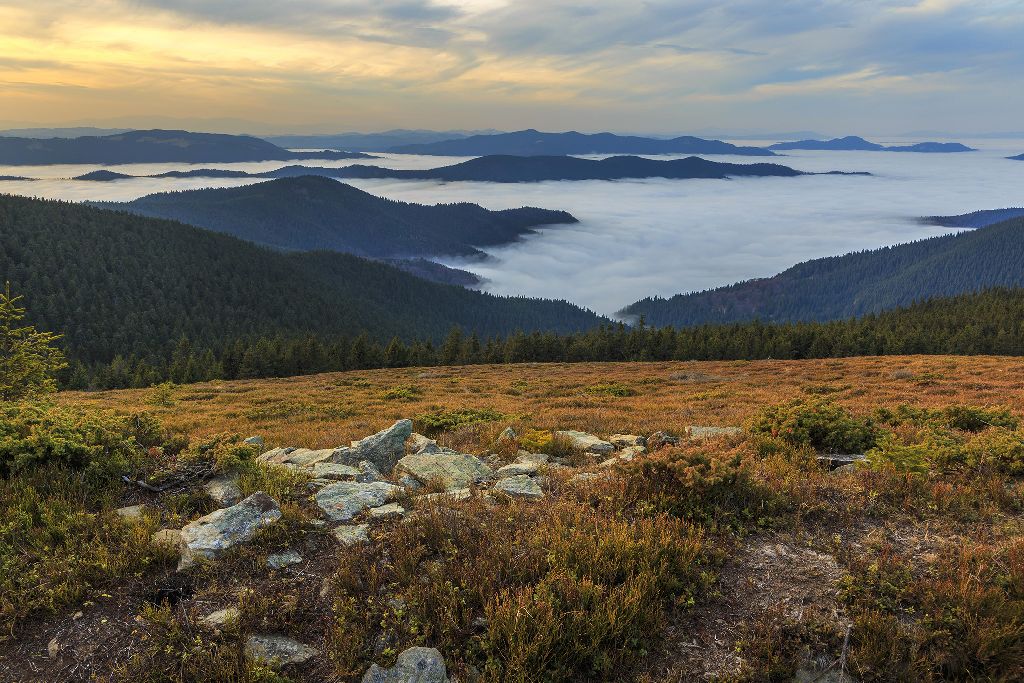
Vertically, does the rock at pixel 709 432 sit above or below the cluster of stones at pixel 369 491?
below

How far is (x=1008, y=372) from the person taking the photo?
26484 millimetres

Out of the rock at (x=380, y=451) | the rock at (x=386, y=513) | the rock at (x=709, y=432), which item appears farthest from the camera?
the rock at (x=709, y=432)

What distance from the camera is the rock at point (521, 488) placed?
7.57 meters

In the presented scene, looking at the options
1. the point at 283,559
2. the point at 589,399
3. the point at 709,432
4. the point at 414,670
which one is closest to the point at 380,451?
the point at 283,559

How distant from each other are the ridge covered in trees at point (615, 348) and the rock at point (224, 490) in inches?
2762

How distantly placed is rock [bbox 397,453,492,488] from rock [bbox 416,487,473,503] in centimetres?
Answer: 34

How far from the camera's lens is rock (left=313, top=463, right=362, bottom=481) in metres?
8.43

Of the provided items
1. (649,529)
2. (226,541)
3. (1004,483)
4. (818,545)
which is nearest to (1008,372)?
(1004,483)

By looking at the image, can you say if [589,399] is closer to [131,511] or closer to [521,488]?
[521,488]

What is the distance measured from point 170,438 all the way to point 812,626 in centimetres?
1011

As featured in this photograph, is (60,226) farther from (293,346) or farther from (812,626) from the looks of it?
(812,626)

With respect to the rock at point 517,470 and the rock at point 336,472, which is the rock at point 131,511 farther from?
the rock at point 517,470

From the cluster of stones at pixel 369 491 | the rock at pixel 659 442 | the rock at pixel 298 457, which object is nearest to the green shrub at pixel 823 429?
the cluster of stones at pixel 369 491

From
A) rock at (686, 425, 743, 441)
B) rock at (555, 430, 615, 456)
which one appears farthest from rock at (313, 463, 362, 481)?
rock at (686, 425, 743, 441)
